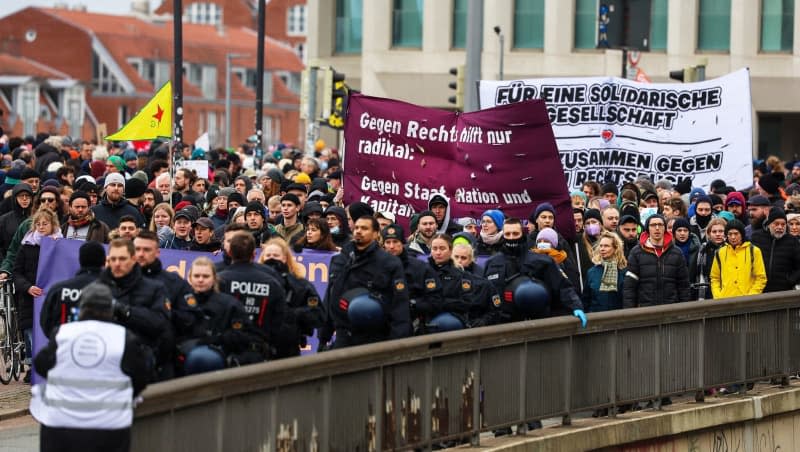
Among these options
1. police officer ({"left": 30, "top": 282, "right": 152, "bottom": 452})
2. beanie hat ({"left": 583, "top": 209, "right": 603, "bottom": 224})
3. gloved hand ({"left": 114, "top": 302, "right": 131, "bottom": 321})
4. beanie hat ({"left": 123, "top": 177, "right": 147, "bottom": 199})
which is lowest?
police officer ({"left": 30, "top": 282, "right": 152, "bottom": 452})

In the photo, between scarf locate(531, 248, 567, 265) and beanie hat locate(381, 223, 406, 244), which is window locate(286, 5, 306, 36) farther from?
beanie hat locate(381, 223, 406, 244)

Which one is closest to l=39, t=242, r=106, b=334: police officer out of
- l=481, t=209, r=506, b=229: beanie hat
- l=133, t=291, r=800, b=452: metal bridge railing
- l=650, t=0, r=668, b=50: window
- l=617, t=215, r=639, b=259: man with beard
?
l=133, t=291, r=800, b=452: metal bridge railing

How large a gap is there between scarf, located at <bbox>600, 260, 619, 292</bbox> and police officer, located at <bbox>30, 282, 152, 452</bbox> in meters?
6.94

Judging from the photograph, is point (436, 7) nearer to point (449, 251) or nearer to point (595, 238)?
point (595, 238)

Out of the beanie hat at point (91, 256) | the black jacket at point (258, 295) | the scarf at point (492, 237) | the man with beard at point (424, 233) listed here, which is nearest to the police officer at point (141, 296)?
the beanie hat at point (91, 256)

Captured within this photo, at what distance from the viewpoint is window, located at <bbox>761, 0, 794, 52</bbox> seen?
49.4 metres

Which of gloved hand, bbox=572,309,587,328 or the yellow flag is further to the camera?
the yellow flag

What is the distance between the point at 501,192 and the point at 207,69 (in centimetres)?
Result: 10158

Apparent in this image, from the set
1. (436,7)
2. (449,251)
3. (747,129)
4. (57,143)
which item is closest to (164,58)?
(436,7)

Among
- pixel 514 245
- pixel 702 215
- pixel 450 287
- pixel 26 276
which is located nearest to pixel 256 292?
pixel 450 287

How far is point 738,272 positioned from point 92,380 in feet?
27.3

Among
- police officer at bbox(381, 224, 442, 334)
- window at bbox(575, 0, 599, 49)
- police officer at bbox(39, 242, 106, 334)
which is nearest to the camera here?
police officer at bbox(39, 242, 106, 334)

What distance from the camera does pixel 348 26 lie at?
54.7 metres

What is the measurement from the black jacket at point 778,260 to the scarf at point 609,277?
181cm
